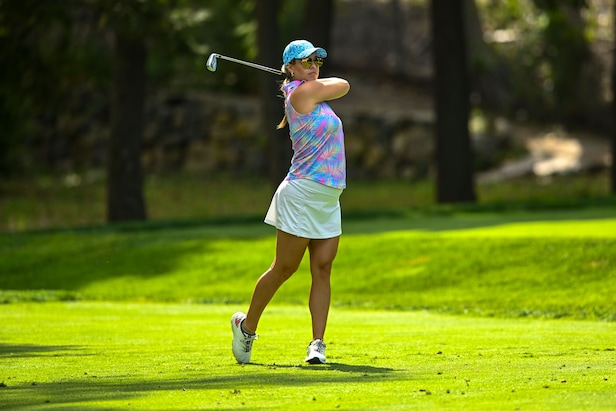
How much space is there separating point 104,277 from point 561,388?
11.6 m

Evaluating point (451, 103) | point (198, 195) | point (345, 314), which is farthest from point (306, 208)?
point (198, 195)

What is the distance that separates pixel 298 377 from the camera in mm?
7824

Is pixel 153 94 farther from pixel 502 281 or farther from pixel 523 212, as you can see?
pixel 502 281

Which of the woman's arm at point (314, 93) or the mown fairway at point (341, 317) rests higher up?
the woman's arm at point (314, 93)

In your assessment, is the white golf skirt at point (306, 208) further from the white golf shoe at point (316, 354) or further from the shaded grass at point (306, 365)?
the shaded grass at point (306, 365)

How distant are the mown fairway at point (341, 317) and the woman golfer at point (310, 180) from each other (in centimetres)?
55

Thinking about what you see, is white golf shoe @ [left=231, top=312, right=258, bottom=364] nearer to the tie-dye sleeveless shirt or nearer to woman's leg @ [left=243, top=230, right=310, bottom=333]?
woman's leg @ [left=243, top=230, right=310, bottom=333]

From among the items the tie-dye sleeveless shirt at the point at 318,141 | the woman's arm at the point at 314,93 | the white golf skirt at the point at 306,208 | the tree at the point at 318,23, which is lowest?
the white golf skirt at the point at 306,208

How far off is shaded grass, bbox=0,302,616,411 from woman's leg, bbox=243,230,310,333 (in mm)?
310

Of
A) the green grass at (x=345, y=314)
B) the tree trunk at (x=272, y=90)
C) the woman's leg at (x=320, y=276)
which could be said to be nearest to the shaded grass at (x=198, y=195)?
the tree trunk at (x=272, y=90)

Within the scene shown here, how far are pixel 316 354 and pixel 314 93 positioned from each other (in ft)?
5.43

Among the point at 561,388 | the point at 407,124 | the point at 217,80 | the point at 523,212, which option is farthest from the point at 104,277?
the point at 217,80

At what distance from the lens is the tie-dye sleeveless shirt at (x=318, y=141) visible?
858cm

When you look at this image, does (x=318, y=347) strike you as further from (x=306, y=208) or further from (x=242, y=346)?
(x=306, y=208)
